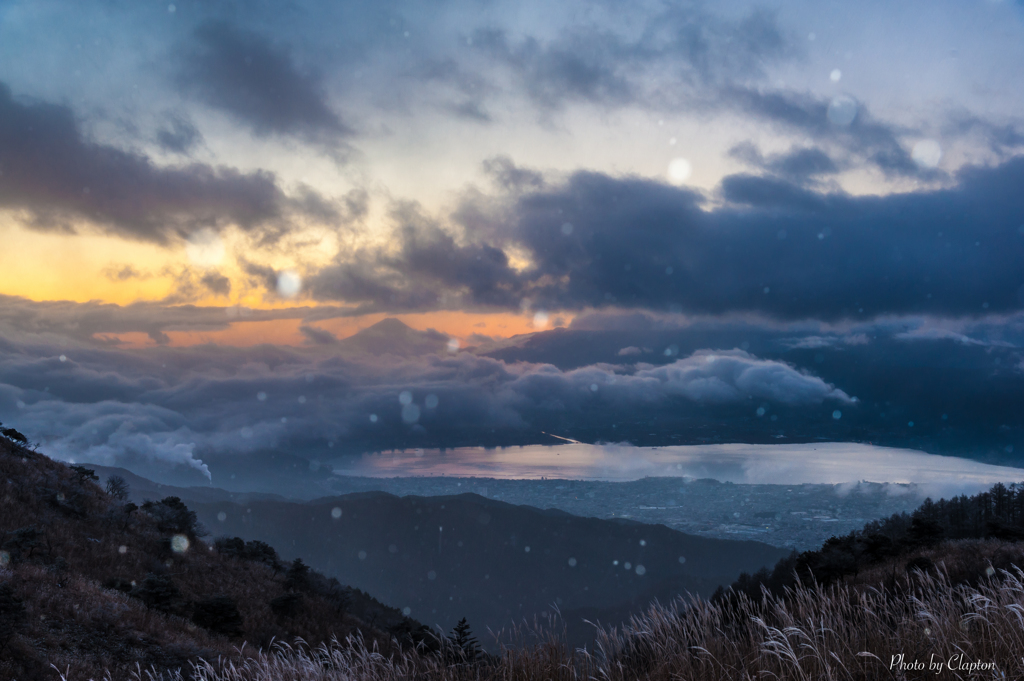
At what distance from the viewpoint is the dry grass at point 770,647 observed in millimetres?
6504

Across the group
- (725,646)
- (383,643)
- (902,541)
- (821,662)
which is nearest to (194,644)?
(725,646)

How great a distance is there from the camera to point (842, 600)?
8430mm

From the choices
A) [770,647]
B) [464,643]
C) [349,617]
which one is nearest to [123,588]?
[349,617]

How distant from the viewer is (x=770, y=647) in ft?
25.5

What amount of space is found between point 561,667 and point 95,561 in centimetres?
4217

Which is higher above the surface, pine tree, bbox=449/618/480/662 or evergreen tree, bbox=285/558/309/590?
pine tree, bbox=449/618/480/662

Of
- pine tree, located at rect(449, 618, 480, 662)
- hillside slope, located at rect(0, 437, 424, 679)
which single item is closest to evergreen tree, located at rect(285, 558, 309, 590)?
hillside slope, located at rect(0, 437, 424, 679)

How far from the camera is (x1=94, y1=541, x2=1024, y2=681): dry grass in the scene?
21.3ft

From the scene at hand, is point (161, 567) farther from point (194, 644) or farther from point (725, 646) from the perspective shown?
point (725, 646)

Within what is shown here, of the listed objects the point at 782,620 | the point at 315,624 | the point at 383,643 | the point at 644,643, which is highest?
the point at 782,620

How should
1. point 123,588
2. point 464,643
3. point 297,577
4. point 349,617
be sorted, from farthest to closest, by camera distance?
point 349,617
point 297,577
point 123,588
point 464,643

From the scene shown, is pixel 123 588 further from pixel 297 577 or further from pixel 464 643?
pixel 464 643

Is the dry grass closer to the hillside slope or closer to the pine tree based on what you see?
the pine tree

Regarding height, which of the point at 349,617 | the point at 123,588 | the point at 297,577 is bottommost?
the point at 349,617
